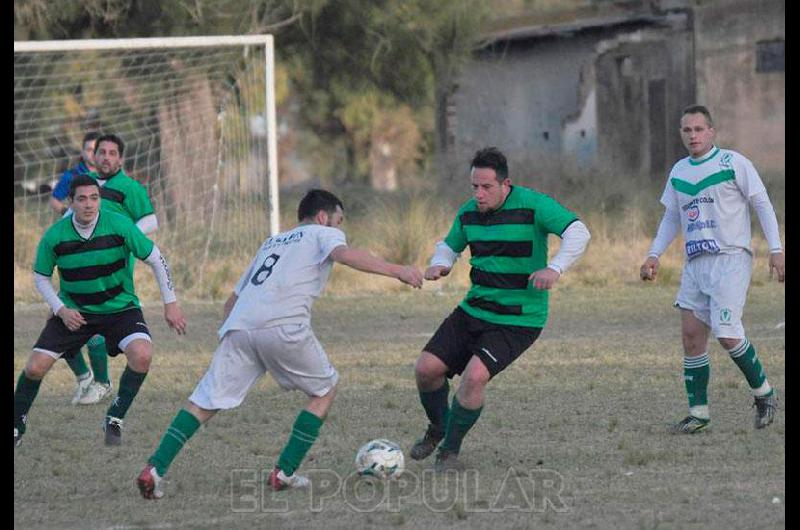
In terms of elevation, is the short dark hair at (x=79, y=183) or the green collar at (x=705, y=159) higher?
the green collar at (x=705, y=159)

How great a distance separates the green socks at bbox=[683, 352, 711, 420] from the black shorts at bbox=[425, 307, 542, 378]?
1.36m

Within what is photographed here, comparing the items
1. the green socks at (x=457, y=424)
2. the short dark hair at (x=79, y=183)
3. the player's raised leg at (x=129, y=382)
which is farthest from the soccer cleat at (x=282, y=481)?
the short dark hair at (x=79, y=183)

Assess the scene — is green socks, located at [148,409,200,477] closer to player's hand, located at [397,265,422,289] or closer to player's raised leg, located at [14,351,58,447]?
player's hand, located at [397,265,422,289]

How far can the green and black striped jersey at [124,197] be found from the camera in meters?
10.0

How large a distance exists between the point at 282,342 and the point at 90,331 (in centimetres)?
217

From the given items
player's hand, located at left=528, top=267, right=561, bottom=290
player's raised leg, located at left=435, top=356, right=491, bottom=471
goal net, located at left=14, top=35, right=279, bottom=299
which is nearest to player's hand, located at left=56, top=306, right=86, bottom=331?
player's raised leg, located at left=435, top=356, right=491, bottom=471

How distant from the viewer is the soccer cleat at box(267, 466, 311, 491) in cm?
681

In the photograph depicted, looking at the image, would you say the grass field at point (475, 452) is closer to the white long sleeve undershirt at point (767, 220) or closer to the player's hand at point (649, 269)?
the player's hand at point (649, 269)

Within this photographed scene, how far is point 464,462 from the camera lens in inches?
293

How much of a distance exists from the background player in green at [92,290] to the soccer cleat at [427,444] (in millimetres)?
1663

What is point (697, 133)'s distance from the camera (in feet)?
26.8

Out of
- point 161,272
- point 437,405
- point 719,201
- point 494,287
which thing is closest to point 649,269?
point 719,201

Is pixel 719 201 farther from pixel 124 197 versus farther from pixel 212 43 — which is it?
pixel 212 43

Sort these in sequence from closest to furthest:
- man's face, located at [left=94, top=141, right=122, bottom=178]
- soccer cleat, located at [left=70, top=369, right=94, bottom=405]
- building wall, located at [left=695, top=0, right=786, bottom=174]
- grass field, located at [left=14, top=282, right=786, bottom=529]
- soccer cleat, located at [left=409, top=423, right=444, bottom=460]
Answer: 1. grass field, located at [left=14, top=282, right=786, bottom=529]
2. soccer cleat, located at [left=409, top=423, right=444, bottom=460]
3. man's face, located at [left=94, top=141, right=122, bottom=178]
4. soccer cleat, located at [left=70, top=369, right=94, bottom=405]
5. building wall, located at [left=695, top=0, right=786, bottom=174]
